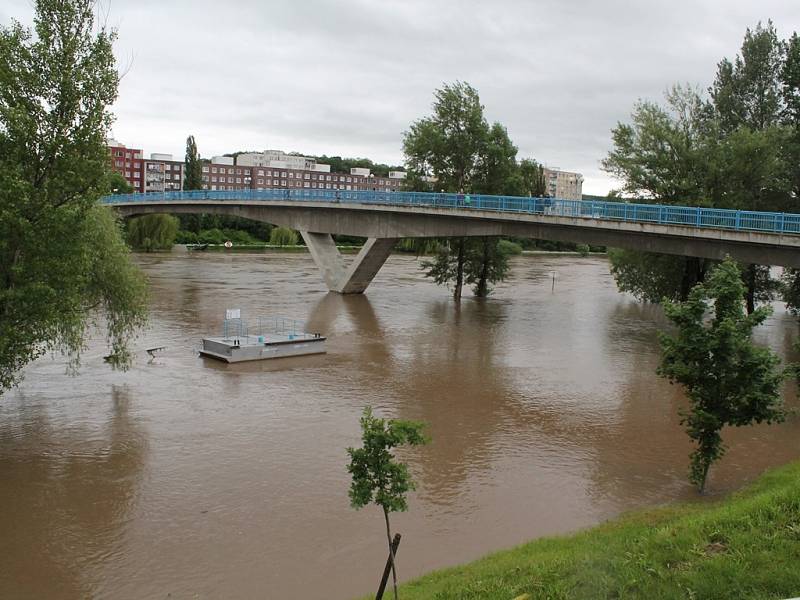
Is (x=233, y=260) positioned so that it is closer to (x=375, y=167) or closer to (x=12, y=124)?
(x=12, y=124)

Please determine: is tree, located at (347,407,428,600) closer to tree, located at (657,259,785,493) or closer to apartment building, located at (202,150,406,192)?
tree, located at (657,259,785,493)

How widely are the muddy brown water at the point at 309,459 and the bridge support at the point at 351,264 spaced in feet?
49.0

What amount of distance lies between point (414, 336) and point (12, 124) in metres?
20.8

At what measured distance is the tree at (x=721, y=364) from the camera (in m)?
13.2

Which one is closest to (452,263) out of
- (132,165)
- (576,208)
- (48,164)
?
(576,208)

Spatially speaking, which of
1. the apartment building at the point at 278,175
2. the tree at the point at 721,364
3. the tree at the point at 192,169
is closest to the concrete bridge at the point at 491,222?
the tree at the point at 721,364

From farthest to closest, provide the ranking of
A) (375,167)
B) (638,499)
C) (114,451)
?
1. (375,167)
2. (114,451)
3. (638,499)

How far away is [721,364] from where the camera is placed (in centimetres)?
1344

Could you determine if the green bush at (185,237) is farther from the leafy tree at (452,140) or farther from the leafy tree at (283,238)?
the leafy tree at (452,140)

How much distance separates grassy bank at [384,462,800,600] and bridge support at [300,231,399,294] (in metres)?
36.3

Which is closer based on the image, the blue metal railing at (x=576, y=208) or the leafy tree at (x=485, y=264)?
the blue metal railing at (x=576, y=208)

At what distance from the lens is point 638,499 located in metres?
14.0

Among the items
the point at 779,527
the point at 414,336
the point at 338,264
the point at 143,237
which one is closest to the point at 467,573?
the point at 779,527

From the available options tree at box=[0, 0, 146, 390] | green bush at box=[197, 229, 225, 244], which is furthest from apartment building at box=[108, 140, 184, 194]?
tree at box=[0, 0, 146, 390]
